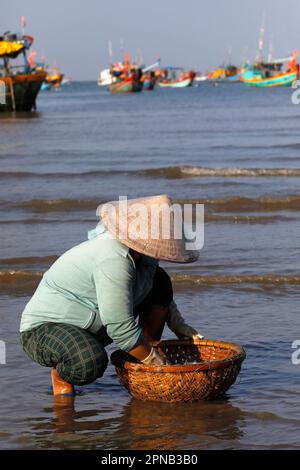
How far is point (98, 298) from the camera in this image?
146 inches

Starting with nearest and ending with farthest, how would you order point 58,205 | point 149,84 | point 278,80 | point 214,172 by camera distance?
point 58,205
point 214,172
point 149,84
point 278,80

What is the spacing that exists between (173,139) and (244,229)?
11421 millimetres

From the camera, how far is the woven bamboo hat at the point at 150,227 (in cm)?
369

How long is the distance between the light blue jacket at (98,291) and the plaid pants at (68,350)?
5cm

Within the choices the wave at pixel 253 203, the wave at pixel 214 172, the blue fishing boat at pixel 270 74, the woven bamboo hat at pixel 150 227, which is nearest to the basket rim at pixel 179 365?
the woven bamboo hat at pixel 150 227

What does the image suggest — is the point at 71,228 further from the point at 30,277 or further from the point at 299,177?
the point at 299,177

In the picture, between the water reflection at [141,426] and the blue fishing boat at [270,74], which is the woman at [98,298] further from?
the blue fishing boat at [270,74]

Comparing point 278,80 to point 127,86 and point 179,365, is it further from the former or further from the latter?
point 179,365

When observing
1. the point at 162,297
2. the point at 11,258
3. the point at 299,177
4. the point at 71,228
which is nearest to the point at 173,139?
the point at 299,177

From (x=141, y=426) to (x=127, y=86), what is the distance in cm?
6668

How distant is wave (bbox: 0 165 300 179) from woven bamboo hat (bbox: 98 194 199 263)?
8.91m

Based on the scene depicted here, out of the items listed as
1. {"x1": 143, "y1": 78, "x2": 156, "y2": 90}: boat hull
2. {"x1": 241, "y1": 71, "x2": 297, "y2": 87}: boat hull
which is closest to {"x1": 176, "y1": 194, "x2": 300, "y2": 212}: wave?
{"x1": 241, "y1": 71, "x2": 297, "y2": 87}: boat hull

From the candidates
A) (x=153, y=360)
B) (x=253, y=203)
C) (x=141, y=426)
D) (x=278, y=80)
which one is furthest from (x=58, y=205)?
(x=278, y=80)
